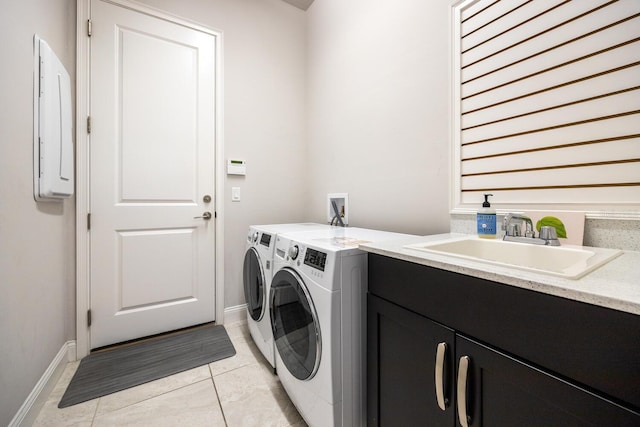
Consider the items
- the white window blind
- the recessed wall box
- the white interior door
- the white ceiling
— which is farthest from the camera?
the white ceiling

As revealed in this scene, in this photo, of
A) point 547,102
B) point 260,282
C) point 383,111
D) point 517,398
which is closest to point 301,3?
point 383,111

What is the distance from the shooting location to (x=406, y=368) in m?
0.90

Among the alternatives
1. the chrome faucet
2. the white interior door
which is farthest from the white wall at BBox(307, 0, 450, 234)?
the white interior door

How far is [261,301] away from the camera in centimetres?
165

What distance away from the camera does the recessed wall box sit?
2256mm

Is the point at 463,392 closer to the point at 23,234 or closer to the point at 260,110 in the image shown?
the point at 23,234

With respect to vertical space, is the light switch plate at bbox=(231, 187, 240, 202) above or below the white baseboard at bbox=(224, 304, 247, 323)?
above

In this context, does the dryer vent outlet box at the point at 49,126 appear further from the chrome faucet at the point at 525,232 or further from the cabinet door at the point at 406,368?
the chrome faucet at the point at 525,232

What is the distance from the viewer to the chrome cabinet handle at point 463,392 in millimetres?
697

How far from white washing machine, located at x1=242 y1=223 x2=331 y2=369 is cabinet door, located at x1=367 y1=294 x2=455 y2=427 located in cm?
71

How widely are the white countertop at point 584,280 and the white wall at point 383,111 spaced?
0.72 metres

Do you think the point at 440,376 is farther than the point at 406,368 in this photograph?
No

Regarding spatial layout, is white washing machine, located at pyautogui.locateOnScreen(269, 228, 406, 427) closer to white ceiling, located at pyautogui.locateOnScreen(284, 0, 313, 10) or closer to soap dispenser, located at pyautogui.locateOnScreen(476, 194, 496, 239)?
soap dispenser, located at pyautogui.locateOnScreen(476, 194, 496, 239)

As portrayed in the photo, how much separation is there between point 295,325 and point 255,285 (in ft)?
1.98
